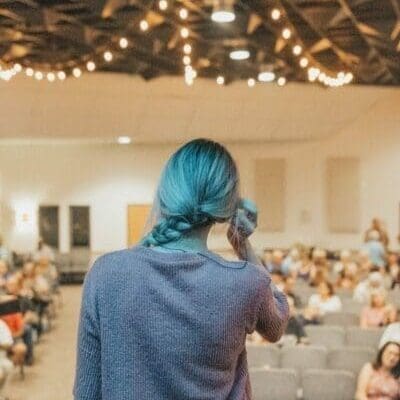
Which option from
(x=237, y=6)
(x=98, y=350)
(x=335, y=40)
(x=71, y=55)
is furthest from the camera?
(x=71, y=55)

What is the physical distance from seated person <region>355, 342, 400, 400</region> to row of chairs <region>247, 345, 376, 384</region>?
92 cm

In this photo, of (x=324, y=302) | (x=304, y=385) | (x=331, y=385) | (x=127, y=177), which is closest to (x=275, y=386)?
(x=304, y=385)

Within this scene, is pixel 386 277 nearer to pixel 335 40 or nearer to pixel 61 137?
pixel 335 40

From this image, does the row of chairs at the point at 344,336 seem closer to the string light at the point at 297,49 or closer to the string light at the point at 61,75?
the string light at the point at 297,49

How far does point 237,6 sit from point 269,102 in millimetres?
7819

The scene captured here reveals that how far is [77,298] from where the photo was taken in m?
16.9

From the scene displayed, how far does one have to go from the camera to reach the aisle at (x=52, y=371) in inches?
346

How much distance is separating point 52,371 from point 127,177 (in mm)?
11561

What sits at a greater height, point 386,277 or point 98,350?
point 98,350

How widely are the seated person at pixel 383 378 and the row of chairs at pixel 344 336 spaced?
1.94 meters

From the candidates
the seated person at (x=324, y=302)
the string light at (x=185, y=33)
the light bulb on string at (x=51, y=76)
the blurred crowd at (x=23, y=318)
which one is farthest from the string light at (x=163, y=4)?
the light bulb on string at (x=51, y=76)

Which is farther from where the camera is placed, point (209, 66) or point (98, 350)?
point (209, 66)

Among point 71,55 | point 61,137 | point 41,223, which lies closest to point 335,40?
point 71,55

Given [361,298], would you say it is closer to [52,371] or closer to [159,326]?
[52,371]
